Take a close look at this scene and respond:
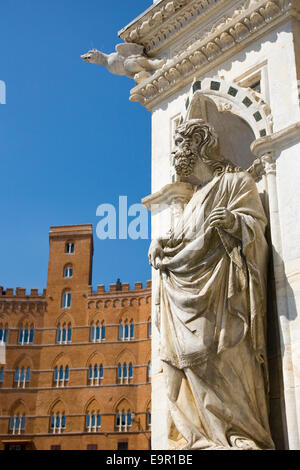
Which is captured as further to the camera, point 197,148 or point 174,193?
point 174,193

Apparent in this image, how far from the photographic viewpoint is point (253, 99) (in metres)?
6.62

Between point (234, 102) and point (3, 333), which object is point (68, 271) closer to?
point (3, 333)

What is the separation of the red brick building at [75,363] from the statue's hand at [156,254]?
148 ft

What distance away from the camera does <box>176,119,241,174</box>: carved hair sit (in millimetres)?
6527

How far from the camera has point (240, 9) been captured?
290 inches

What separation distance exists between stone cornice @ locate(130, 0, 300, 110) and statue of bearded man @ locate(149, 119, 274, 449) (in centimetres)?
169

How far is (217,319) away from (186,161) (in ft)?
5.67

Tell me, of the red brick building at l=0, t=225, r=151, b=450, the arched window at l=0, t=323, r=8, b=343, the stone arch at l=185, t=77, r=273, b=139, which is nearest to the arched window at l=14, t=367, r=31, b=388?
the red brick building at l=0, t=225, r=151, b=450

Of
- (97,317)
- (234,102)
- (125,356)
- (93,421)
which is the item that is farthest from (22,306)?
(234,102)

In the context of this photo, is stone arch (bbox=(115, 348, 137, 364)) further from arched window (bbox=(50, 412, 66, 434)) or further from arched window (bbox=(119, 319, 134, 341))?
arched window (bbox=(50, 412, 66, 434))

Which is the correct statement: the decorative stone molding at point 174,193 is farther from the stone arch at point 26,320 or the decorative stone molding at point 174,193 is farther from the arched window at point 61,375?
the stone arch at point 26,320

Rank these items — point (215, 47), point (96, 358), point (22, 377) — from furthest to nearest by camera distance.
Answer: point (22, 377) < point (96, 358) < point (215, 47)

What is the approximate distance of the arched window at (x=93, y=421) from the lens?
51125 millimetres
